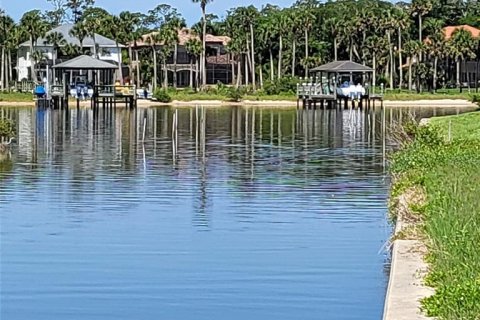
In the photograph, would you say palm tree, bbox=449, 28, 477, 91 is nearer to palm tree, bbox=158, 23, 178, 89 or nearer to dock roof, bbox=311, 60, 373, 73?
dock roof, bbox=311, 60, 373, 73

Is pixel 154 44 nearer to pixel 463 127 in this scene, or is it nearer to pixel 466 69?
pixel 466 69

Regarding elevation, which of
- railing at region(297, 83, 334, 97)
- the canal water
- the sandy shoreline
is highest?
railing at region(297, 83, 334, 97)

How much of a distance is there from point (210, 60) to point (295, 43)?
45.0 ft

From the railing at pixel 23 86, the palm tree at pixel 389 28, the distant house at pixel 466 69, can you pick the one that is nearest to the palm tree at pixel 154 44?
the railing at pixel 23 86

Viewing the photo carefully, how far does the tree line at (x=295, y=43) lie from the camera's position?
105 m

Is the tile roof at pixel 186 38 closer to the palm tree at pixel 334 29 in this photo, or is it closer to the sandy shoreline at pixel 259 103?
the palm tree at pixel 334 29

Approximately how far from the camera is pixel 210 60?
12056 centimetres

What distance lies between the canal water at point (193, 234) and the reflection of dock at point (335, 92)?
5057 cm

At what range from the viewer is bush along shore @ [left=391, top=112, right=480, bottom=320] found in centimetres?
959

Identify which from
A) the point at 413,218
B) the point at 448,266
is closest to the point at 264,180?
the point at 413,218

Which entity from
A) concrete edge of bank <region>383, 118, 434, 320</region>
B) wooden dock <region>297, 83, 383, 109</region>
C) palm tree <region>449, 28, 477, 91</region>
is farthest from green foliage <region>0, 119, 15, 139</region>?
palm tree <region>449, 28, 477, 91</region>

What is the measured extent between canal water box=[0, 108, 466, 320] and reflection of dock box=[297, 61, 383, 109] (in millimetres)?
50565

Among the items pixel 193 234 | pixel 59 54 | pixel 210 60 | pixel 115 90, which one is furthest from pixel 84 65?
pixel 193 234

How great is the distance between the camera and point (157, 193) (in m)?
24.7
